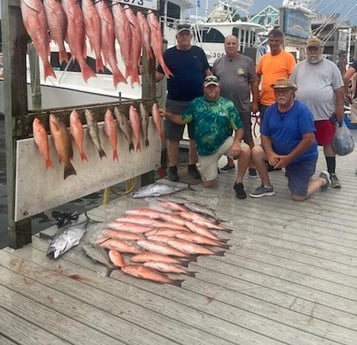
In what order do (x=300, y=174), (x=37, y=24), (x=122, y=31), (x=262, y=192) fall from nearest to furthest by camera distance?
(x=37, y=24) → (x=122, y=31) → (x=300, y=174) → (x=262, y=192)

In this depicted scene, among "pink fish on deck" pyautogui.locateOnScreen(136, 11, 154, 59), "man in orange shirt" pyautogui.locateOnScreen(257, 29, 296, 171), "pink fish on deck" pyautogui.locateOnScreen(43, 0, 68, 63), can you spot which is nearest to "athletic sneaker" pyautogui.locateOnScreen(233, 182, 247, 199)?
"man in orange shirt" pyautogui.locateOnScreen(257, 29, 296, 171)

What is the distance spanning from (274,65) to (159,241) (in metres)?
2.91

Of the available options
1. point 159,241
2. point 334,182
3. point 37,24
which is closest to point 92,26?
point 37,24

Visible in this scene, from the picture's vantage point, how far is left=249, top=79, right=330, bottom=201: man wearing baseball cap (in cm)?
417

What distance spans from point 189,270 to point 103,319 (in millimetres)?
722

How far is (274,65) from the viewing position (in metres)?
5.21

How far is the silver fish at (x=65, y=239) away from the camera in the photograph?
3047 mm

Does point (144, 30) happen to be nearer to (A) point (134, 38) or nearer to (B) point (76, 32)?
(A) point (134, 38)

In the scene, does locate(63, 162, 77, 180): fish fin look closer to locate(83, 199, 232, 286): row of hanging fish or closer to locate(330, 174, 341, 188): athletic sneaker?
locate(83, 199, 232, 286): row of hanging fish

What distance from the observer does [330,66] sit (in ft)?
15.2

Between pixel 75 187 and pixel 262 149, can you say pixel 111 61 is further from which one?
pixel 262 149

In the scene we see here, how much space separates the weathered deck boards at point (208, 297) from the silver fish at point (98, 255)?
0.05 m

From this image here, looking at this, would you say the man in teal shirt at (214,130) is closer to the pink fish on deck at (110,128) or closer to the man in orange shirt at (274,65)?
the man in orange shirt at (274,65)

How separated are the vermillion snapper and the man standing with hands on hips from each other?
1.76m
